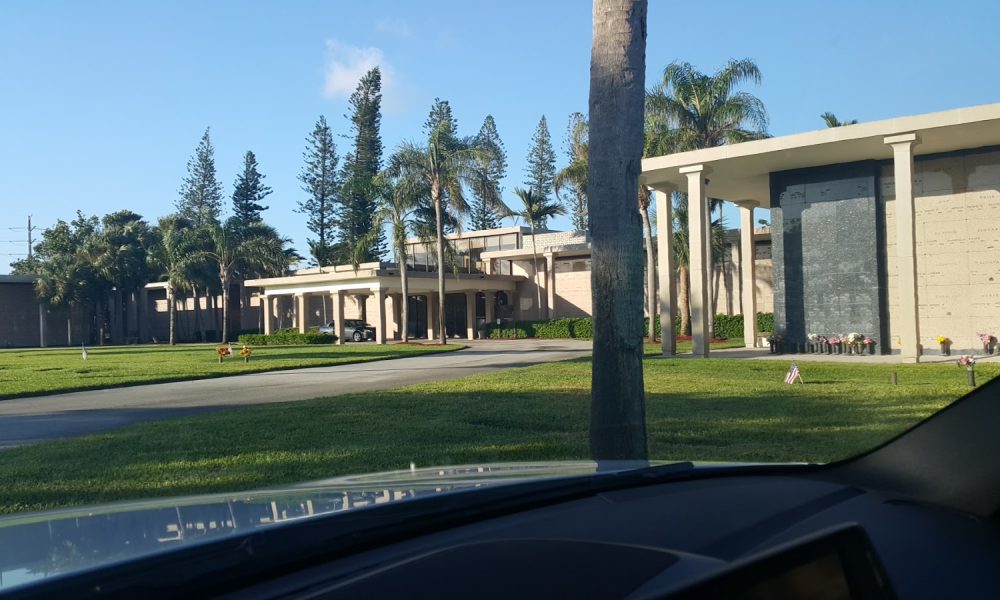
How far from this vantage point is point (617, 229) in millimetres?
6605

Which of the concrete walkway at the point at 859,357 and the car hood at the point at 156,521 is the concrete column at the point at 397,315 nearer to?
the concrete walkway at the point at 859,357

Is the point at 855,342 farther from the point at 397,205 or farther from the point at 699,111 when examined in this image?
the point at 397,205

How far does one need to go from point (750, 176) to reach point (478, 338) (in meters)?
26.1

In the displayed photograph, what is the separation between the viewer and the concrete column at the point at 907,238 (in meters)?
20.1

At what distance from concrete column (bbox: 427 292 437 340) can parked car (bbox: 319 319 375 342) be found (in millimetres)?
3621

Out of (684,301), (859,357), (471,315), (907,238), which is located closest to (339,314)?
(471,315)

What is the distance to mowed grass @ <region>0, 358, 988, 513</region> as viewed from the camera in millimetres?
7496

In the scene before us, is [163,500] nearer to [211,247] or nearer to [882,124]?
[882,124]

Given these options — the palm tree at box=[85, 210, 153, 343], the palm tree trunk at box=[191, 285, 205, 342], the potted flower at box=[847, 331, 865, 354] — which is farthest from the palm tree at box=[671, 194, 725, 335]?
the palm tree at box=[85, 210, 153, 343]

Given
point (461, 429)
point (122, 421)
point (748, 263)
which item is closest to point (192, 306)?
point (748, 263)

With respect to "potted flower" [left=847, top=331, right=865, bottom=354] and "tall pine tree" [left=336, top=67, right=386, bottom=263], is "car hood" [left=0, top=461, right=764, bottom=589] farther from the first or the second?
"tall pine tree" [left=336, top=67, right=386, bottom=263]

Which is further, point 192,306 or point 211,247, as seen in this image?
point 192,306

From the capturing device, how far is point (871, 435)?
8922 mm

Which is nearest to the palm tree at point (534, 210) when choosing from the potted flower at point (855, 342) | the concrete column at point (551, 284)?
the concrete column at point (551, 284)
